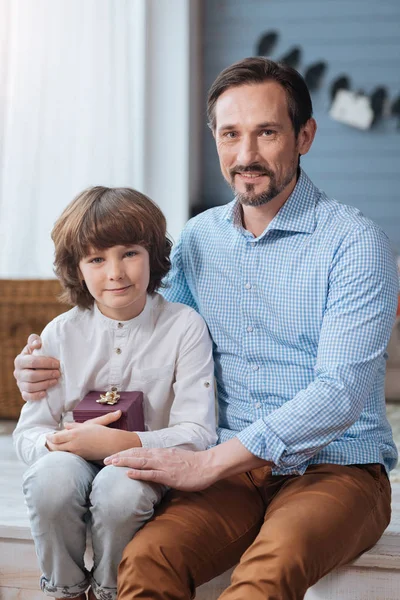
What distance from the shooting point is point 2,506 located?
1933mm

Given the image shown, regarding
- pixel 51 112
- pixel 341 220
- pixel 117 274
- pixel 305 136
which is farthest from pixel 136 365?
pixel 51 112

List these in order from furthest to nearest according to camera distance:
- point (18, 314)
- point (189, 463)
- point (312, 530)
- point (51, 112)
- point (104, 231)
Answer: point (51, 112), point (18, 314), point (104, 231), point (189, 463), point (312, 530)

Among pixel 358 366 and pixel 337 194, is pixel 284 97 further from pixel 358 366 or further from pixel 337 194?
pixel 337 194

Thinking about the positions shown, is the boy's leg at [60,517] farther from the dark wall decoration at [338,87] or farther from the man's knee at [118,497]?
the dark wall decoration at [338,87]

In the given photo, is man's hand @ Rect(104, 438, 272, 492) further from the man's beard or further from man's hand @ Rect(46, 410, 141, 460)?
the man's beard

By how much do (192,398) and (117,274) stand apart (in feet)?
0.96

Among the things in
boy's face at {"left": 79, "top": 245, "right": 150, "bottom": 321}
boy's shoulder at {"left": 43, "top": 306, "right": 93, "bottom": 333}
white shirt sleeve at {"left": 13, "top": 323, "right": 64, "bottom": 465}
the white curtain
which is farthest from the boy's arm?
the white curtain

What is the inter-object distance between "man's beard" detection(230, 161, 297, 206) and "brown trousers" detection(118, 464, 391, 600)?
0.57 m

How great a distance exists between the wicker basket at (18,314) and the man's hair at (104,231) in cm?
117

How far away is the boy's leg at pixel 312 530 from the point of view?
129 cm

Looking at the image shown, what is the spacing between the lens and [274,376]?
165 centimetres

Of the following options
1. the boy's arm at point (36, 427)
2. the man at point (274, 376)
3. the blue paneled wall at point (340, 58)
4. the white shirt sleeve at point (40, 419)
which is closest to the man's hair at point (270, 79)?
the man at point (274, 376)

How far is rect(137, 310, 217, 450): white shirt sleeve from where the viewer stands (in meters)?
1.53

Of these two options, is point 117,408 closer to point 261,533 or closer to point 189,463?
point 189,463
